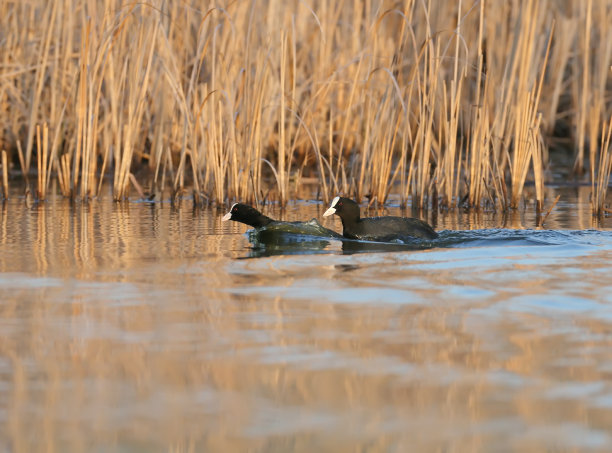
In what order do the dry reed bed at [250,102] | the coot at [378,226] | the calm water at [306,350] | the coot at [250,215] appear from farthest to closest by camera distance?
the dry reed bed at [250,102] → the coot at [250,215] → the coot at [378,226] → the calm water at [306,350]

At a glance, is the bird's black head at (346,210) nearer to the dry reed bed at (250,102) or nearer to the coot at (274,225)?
the coot at (274,225)

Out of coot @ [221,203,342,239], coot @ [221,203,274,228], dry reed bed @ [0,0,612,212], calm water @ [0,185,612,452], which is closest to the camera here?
calm water @ [0,185,612,452]

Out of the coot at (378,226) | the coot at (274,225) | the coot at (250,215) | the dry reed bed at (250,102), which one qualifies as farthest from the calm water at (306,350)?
the dry reed bed at (250,102)

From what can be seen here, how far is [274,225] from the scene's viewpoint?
6844 millimetres

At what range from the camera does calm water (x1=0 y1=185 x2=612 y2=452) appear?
262 centimetres

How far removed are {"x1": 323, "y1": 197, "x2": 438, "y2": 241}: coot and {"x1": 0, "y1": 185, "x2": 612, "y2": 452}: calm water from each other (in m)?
0.52

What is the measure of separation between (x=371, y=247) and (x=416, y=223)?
0.41 m

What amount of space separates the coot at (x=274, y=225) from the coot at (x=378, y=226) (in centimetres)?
14

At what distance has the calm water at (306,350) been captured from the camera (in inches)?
103

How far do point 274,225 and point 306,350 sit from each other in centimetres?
348

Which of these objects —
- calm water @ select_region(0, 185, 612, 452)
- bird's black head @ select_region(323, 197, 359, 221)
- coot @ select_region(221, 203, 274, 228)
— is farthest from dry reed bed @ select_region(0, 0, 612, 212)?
calm water @ select_region(0, 185, 612, 452)

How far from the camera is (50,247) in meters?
6.18

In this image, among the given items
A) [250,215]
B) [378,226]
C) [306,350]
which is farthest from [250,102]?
[306,350]

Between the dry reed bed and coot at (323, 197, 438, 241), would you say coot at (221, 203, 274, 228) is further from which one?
the dry reed bed
